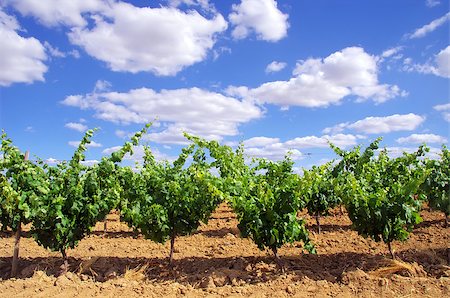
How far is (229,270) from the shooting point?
731cm

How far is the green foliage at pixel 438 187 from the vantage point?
1180 cm

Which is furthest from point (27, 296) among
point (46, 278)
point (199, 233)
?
point (199, 233)

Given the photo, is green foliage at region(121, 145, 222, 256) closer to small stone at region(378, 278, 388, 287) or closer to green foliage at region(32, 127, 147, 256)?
green foliage at region(32, 127, 147, 256)

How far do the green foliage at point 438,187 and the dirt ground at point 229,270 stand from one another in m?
1.39

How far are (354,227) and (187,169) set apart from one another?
3.92 m

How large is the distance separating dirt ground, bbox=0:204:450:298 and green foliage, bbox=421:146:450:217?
1.39 metres

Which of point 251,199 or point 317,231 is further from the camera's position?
point 317,231

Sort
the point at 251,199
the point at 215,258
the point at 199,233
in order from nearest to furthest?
1. the point at 251,199
2. the point at 215,258
3. the point at 199,233

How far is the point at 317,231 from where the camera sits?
1184 centimetres

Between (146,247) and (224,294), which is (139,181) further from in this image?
(224,294)

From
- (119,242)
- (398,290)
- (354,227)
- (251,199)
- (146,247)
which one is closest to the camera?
(398,290)

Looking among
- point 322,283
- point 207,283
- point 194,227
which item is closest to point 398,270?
point 322,283

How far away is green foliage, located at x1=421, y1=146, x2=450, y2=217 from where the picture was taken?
11.8 meters

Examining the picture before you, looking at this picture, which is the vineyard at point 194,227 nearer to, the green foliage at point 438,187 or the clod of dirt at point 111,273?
the clod of dirt at point 111,273
